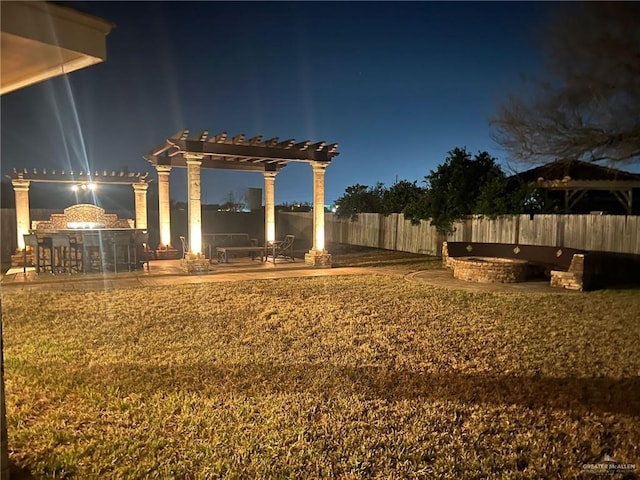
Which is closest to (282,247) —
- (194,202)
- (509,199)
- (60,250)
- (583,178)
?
(194,202)

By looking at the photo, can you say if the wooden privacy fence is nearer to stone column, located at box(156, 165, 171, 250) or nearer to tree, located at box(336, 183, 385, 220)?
tree, located at box(336, 183, 385, 220)

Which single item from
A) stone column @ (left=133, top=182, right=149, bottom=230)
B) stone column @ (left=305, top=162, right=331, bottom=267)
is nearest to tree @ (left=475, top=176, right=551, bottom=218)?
stone column @ (left=305, top=162, right=331, bottom=267)

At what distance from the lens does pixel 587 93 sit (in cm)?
1062

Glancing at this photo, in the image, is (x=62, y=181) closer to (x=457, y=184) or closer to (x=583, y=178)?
(x=457, y=184)

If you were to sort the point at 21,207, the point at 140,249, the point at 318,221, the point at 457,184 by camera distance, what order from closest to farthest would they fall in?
the point at 140,249 < the point at 318,221 < the point at 21,207 < the point at 457,184

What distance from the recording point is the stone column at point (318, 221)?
11984 mm

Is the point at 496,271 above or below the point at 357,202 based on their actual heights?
below

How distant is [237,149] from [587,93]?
29.4 ft

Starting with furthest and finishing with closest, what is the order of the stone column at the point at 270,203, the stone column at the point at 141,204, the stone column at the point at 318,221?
the stone column at the point at 141,204 < the stone column at the point at 270,203 < the stone column at the point at 318,221

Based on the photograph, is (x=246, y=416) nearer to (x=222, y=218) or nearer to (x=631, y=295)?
(x=631, y=295)

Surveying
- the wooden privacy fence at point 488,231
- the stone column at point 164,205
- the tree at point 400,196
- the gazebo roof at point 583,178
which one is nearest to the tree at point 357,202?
the wooden privacy fence at point 488,231

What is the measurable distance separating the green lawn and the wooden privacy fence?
5.75 meters

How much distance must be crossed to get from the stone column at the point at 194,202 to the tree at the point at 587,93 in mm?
8312

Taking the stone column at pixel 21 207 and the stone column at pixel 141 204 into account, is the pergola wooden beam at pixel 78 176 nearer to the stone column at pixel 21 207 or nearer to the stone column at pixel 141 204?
the stone column at pixel 21 207
